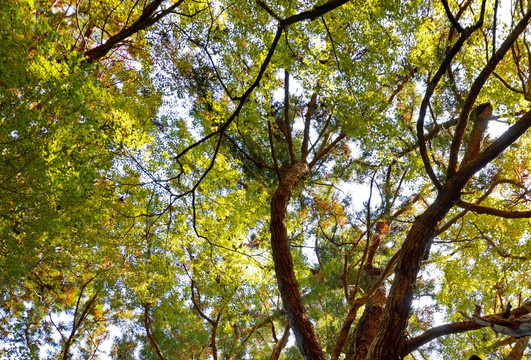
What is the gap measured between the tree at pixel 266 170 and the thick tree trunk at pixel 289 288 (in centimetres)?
2

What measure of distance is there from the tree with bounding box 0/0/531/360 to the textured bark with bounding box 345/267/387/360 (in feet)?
0.16

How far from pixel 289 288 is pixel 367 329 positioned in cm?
146

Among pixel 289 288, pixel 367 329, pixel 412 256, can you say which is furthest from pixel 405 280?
pixel 367 329

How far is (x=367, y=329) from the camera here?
13.6 ft

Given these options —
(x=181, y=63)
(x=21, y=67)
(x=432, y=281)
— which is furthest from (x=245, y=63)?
(x=432, y=281)

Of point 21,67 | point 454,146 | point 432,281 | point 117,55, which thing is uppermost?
point 117,55

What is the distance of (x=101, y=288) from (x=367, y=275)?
18.5 feet

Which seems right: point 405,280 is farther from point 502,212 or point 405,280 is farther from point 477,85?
point 477,85

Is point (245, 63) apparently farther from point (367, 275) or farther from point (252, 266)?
point (367, 275)

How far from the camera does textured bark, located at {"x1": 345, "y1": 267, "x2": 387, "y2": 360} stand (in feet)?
12.7

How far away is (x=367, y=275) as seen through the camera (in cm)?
568

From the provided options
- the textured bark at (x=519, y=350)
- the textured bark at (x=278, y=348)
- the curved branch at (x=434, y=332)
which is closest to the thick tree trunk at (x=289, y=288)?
the curved branch at (x=434, y=332)

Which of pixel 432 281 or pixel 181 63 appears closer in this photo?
pixel 181 63

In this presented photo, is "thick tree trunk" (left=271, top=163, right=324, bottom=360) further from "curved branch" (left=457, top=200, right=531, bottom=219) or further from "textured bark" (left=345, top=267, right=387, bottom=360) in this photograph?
"curved branch" (left=457, top=200, right=531, bottom=219)
